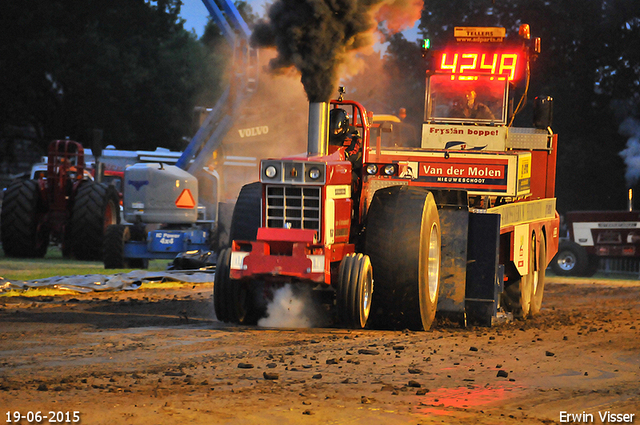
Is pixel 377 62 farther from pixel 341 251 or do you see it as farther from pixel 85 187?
pixel 341 251

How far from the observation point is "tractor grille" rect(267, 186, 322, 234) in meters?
10.1

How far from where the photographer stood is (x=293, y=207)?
1016 centimetres

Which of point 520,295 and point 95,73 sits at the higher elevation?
point 95,73

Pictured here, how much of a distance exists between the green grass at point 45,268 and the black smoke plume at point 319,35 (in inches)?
308

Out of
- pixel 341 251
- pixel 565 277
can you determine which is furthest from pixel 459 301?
pixel 565 277

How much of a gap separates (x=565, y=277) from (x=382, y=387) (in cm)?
1935

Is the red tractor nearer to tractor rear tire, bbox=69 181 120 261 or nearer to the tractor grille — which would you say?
the tractor grille

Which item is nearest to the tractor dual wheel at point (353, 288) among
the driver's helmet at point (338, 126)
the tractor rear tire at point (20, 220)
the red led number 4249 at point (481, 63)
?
the driver's helmet at point (338, 126)

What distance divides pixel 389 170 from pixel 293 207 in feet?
4.64

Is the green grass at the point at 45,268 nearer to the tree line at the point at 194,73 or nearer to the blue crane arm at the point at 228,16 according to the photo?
the tree line at the point at 194,73

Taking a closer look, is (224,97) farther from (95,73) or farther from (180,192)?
(95,73)

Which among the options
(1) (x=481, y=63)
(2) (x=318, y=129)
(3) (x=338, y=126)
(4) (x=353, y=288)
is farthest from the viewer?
(1) (x=481, y=63)

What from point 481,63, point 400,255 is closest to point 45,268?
point 481,63

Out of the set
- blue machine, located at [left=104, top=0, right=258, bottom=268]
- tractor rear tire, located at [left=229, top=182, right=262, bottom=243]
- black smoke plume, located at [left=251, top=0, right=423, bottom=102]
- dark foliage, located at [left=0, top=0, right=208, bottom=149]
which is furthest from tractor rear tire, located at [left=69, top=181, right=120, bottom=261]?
dark foliage, located at [left=0, top=0, right=208, bottom=149]
